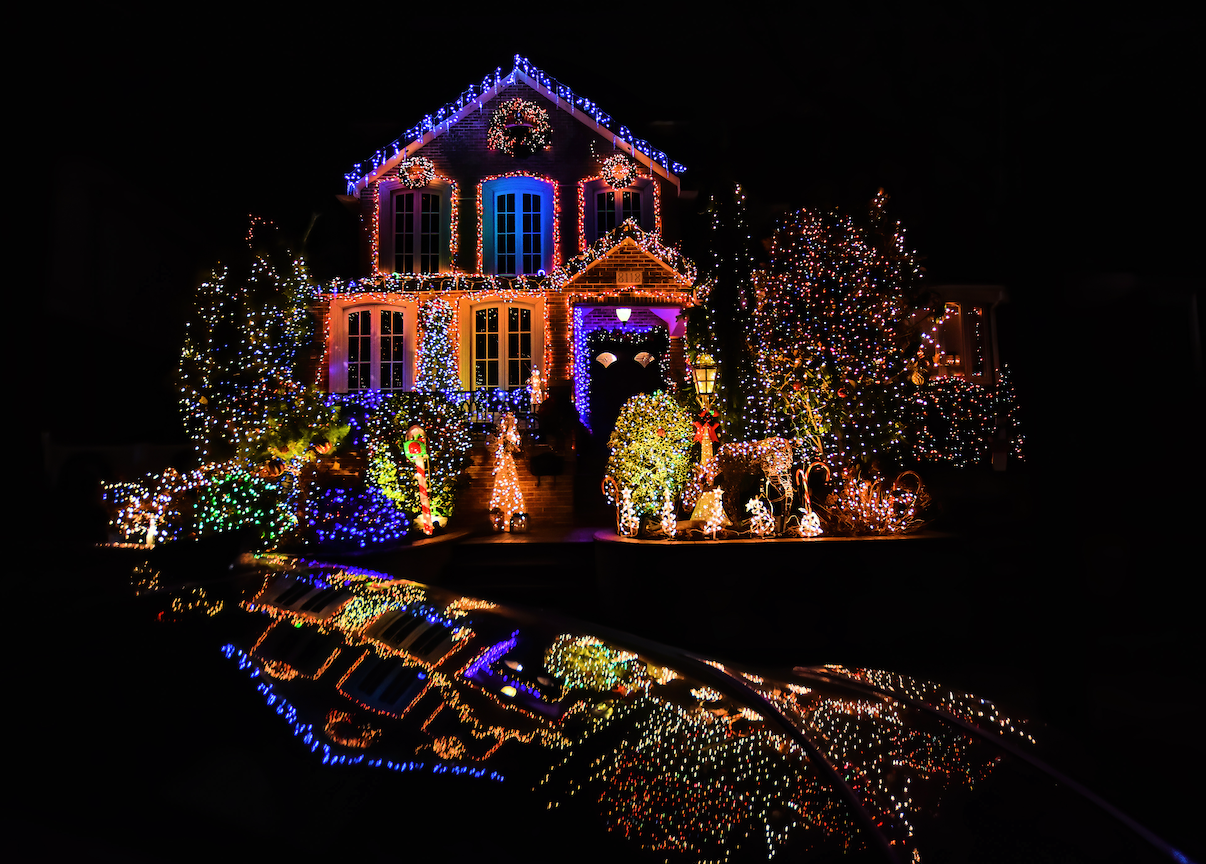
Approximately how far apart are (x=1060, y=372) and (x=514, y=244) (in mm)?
12065

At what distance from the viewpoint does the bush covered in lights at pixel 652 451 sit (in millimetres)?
8859

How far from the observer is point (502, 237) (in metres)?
14.2

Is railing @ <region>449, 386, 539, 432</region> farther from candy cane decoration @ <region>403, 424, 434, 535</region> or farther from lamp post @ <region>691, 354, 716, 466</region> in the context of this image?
lamp post @ <region>691, 354, 716, 466</region>

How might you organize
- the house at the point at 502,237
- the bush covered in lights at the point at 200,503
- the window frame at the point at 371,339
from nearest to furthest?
the bush covered in lights at the point at 200,503, the house at the point at 502,237, the window frame at the point at 371,339

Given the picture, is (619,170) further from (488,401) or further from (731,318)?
(731,318)

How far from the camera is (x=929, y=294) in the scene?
9.31m

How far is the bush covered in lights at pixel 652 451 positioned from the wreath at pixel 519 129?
311 inches

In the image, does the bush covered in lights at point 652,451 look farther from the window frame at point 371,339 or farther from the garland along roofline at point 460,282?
the window frame at point 371,339

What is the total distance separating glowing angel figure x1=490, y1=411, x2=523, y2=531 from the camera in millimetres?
10703

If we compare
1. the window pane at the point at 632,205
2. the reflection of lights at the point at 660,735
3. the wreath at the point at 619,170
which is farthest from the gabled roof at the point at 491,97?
the reflection of lights at the point at 660,735

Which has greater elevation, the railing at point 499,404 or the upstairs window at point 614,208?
the upstairs window at point 614,208

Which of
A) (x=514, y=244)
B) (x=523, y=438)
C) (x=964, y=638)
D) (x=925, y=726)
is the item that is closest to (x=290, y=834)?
(x=925, y=726)

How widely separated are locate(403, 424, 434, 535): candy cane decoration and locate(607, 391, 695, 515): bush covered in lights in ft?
9.89

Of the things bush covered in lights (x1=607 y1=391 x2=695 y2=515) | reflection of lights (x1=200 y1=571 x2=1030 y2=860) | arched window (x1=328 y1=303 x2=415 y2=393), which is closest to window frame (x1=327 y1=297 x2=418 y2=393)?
arched window (x1=328 y1=303 x2=415 y2=393)
